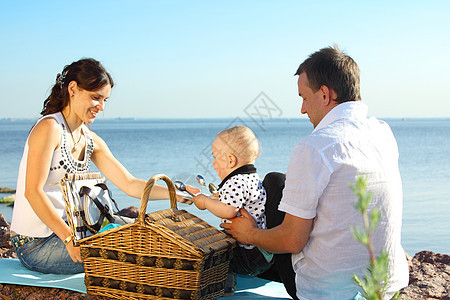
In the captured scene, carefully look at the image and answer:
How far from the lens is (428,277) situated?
4.62m

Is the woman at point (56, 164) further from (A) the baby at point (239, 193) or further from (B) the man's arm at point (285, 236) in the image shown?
(B) the man's arm at point (285, 236)

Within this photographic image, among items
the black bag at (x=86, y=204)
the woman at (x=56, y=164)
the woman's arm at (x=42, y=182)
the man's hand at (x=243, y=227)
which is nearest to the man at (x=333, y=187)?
the man's hand at (x=243, y=227)

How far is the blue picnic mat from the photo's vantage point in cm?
348

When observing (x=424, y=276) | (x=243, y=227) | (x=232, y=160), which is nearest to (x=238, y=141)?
(x=232, y=160)

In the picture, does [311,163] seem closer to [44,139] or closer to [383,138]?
[383,138]

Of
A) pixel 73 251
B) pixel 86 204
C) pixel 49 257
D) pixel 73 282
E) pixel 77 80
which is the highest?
pixel 77 80

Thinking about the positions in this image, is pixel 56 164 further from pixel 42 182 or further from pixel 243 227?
pixel 243 227

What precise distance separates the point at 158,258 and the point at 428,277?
2835mm

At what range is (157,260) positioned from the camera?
9.84 ft

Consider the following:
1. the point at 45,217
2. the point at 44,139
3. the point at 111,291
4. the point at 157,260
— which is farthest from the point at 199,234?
the point at 44,139

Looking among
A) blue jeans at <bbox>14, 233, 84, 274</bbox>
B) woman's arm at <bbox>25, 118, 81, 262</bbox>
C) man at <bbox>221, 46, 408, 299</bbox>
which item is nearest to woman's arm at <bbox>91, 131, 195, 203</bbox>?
woman's arm at <bbox>25, 118, 81, 262</bbox>

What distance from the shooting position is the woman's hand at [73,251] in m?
3.42

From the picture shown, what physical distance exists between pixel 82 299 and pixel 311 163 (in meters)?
1.81

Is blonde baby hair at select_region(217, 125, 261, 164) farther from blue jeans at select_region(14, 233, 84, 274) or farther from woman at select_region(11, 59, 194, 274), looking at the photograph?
blue jeans at select_region(14, 233, 84, 274)
